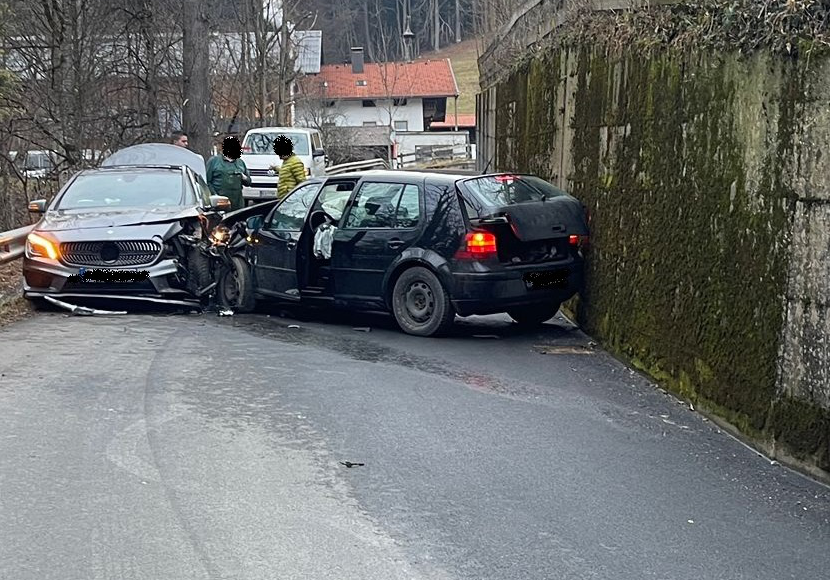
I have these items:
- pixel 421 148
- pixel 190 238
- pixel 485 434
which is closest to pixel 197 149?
pixel 190 238

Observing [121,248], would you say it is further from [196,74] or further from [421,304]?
[196,74]

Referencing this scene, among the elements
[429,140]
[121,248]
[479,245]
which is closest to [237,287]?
[121,248]

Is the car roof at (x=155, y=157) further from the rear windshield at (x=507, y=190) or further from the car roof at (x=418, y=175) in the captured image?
the rear windshield at (x=507, y=190)

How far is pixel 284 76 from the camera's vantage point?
45.0m

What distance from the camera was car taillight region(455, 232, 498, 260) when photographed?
10172 mm

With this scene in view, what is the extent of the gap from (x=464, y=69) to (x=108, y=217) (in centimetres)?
8314

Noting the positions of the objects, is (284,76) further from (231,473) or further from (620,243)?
(231,473)

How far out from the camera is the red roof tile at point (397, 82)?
7319 centimetres

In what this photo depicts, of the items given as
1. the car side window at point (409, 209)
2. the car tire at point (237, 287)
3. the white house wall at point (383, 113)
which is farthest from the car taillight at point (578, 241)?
the white house wall at point (383, 113)

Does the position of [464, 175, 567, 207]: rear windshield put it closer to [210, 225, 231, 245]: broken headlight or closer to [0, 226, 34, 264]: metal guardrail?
[210, 225, 231, 245]: broken headlight

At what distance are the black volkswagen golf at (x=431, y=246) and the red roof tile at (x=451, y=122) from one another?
64.4 metres

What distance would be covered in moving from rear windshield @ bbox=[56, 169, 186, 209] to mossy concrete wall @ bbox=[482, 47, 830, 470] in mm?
5259

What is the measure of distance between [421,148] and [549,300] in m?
45.8

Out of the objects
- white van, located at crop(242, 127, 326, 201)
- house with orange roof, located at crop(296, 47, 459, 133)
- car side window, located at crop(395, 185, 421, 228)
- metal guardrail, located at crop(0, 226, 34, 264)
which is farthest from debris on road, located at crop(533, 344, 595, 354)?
house with orange roof, located at crop(296, 47, 459, 133)
